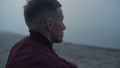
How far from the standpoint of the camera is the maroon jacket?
93 cm

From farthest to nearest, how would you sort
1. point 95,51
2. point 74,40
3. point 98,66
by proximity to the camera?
point 74,40 < point 95,51 < point 98,66

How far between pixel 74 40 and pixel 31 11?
515cm

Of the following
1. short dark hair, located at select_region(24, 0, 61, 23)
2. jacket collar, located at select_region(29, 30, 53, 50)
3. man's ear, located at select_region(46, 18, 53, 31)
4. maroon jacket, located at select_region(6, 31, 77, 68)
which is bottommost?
maroon jacket, located at select_region(6, 31, 77, 68)

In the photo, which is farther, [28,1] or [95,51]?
[95,51]

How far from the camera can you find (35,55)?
3.11 feet

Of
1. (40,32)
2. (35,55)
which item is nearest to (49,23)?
(40,32)

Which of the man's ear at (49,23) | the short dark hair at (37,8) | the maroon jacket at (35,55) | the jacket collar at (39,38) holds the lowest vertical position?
the maroon jacket at (35,55)

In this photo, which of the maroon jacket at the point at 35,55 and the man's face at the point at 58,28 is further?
the man's face at the point at 58,28

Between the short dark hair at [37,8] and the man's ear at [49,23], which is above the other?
the short dark hair at [37,8]

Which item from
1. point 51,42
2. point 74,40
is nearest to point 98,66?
point 74,40

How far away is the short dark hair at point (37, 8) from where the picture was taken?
40.4 inches

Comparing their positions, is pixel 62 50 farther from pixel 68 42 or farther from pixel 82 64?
pixel 82 64

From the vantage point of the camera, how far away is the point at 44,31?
1.04m

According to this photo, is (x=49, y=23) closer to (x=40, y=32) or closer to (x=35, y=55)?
(x=40, y=32)
